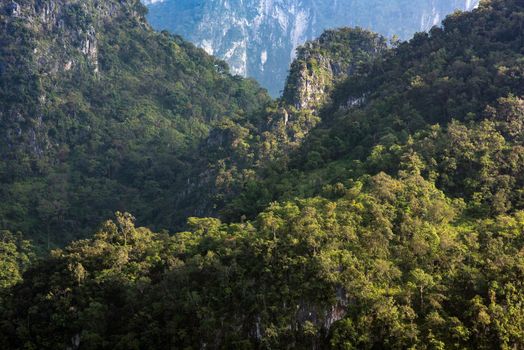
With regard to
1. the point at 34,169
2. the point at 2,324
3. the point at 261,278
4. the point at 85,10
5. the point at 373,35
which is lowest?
the point at 2,324

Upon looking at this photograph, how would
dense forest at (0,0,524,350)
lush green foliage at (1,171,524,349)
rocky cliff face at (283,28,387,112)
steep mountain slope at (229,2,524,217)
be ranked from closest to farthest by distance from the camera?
1. lush green foliage at (1,171,524,349)
2. dense forest at (0,0,524,350)
3. steep mountain slope at (229,2,524,217)
4. rocky cliff face at (283,28,387,112)

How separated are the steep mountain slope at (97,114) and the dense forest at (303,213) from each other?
0.92 ft

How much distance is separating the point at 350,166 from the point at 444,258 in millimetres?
11591

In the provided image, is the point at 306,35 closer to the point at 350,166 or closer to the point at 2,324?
the point at 350,166

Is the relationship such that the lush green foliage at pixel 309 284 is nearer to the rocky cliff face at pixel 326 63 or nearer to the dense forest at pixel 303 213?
the dense forest at pixel 303 213

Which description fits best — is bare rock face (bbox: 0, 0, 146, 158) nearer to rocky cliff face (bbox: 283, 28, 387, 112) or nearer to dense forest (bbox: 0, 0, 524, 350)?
dense forest (bbox: 0, 0, 524, 350)

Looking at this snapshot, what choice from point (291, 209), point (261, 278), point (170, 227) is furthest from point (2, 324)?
point (170, 227)

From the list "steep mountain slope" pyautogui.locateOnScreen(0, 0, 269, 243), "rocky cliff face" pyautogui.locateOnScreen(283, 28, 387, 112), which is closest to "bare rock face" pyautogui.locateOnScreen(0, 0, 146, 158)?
"steep mountain slope" pyautogui.locateOnScreen(0, 0, 269, 243)

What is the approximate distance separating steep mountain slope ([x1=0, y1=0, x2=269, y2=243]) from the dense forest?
0.28 m

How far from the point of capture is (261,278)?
23844 millimetres

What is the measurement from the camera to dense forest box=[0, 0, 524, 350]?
2245 cm

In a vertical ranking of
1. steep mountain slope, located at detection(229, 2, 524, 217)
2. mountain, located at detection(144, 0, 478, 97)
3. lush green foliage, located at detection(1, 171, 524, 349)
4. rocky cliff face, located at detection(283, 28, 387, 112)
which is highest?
mountain, located at detection(144, 0, 478, 97)

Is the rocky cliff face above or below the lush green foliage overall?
above

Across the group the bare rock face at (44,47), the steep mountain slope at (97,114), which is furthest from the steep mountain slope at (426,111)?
the bare rock face at (44,47)
